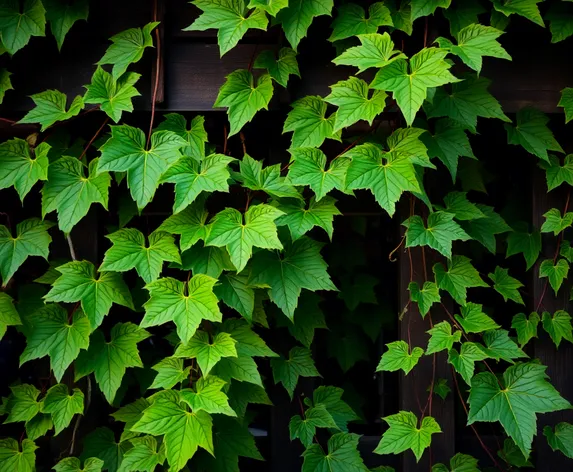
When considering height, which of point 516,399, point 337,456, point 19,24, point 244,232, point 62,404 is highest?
point 19,24

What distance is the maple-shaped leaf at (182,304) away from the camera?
84.9 inches

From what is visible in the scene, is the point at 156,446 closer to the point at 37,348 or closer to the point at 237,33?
the point at 37,348

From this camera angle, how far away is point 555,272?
2.58m

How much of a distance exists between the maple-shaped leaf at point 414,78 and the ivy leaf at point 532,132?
0.46m

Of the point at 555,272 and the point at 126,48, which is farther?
the point at 555,272

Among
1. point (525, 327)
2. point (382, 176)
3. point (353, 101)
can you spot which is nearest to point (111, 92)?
point (353, 101)

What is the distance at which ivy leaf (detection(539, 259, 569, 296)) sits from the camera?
2570 mm

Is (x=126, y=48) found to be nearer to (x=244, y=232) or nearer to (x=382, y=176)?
(x=244, y=232)

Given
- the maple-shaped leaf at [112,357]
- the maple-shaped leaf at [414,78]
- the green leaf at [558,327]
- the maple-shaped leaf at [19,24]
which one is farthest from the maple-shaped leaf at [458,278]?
the maple-shaped leaf at [19,24]

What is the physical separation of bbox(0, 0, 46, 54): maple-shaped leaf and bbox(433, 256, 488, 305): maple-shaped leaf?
1.47m

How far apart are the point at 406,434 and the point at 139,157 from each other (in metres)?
1.20

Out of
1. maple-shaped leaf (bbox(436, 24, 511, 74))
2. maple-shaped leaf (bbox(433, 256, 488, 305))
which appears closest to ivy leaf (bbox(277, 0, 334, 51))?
maple-shaped leaf (bbox(436, 24, 511, 74))

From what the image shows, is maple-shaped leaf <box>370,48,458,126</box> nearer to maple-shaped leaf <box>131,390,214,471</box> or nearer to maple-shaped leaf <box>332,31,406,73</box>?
maple-shaped leaf <box>332,31,406,73</box>

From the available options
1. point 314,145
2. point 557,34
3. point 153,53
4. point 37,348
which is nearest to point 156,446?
point 37,348
